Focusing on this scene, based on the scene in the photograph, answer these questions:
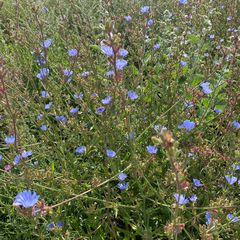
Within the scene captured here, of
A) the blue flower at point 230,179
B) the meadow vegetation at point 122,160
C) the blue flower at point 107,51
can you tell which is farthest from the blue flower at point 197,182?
the blue flower at point 107,51

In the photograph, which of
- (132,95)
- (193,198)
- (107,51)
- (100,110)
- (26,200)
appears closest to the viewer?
(26,200)

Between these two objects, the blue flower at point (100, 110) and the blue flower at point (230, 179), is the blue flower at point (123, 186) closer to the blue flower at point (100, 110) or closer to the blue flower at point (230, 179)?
the blue flower at point (100, 110)

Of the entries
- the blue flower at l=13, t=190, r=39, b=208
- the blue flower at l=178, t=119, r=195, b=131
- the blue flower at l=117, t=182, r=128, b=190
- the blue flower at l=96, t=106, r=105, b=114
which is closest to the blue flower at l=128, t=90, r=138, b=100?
the blue flower at l=96, t=106, r=105, b=114

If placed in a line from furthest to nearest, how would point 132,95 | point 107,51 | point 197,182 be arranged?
point 132,95
point 197,182
point 107,51

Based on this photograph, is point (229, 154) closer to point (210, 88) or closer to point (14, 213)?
point (210, 88)

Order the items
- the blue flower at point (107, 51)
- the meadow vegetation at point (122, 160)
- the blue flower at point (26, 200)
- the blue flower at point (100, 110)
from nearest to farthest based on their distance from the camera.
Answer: the blue flower at point (26, 200) → the blue flower at point (107, 51) → the meadow vegetation at point (122, 160) → the blue flower at point (100, 110)

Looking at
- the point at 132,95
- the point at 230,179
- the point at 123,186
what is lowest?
the point at 230,179

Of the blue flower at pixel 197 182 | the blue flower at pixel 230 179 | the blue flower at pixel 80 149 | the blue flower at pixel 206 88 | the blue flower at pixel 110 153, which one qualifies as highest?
the blue flower at pixel 206 88

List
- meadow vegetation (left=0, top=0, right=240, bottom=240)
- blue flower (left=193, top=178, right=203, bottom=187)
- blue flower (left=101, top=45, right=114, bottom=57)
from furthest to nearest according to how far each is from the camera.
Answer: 1. blue flower (left=193, top=178, right=203, bottom=187)
2. meadow vegetation (left=0, top=0, right=240, bottom=240)
3. blue flower (left=101, top=45, right=114, bottom=57)

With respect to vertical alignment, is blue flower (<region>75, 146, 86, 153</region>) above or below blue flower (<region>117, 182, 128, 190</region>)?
above

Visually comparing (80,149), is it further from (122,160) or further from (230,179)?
(230,179)

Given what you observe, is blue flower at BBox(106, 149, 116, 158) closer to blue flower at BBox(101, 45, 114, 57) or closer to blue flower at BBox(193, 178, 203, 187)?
blue flower at BBox(193, 178, 203, 187)

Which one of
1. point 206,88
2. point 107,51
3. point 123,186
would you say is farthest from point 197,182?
point 107,51

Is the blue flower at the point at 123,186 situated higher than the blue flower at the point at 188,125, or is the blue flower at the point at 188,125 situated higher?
the blue flower at the point at 188,125
